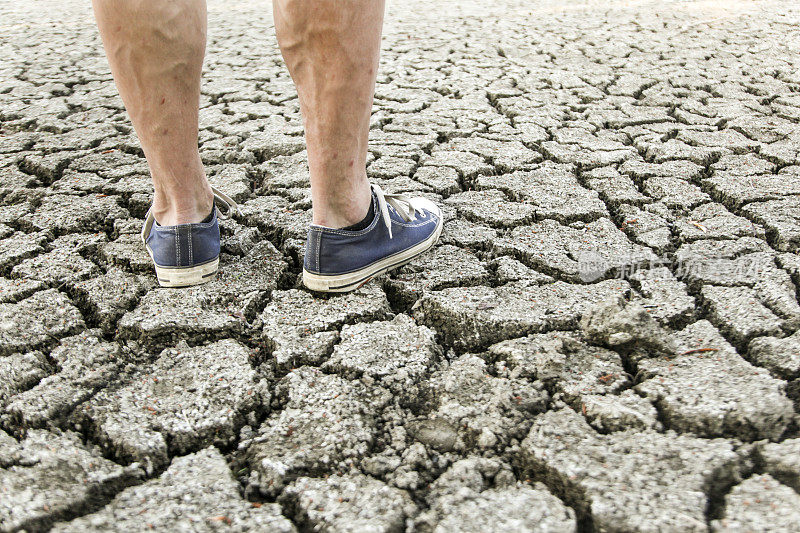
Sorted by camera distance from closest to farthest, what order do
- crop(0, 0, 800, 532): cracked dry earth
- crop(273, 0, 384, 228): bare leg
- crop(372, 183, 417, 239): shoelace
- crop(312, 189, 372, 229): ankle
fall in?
crop(0, 0, 800, 532): cracked dry earth < crop(273, 0, 384, 228): bare leg < crop(312, 189, 372, 229): ankle < crop(372, 183, 417, 239): shoelace

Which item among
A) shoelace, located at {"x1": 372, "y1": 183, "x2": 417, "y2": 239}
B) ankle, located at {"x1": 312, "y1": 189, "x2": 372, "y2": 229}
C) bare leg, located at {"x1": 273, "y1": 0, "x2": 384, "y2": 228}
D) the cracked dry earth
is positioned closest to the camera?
the cracked dry earth

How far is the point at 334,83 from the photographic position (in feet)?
4.06

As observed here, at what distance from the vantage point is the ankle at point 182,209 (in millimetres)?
1438

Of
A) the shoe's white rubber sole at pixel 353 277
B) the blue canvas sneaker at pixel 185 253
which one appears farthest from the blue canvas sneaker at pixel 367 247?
the blue canvas sneaker at pixel 185 253

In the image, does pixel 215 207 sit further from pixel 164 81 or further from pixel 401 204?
pixel 401 204

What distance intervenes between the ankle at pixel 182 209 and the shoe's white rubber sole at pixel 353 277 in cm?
30

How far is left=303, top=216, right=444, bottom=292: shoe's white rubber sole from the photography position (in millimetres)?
1423

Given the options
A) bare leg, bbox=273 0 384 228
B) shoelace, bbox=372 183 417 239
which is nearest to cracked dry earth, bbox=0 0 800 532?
shoelace, bbox=372 183 417 239

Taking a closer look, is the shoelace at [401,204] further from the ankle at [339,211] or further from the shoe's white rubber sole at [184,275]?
the shoe's white rubber sole at [184,275]

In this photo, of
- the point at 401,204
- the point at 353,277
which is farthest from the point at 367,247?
the point at 401,204

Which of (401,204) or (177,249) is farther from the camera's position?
(401,204)

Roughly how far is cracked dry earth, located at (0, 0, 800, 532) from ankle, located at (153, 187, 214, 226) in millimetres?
160

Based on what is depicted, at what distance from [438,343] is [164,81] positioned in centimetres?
80

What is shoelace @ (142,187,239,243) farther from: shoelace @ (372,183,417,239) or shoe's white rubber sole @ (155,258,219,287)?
shoelace @ (372,183,417,239)
